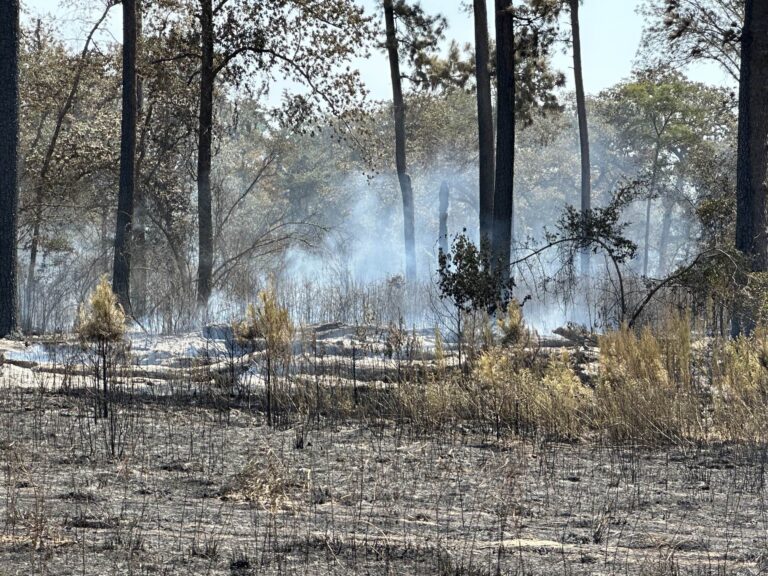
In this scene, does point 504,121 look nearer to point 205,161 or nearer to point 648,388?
point 205,161

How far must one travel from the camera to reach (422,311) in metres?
20.2

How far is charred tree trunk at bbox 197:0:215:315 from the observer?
20.2m

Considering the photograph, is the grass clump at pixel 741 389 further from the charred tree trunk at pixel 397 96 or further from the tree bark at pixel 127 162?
the charred tree trunk at pixel 397 96

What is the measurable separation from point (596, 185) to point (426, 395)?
60.8 meters

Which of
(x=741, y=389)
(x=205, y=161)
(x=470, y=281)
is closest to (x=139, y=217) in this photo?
(x=205, y=161)

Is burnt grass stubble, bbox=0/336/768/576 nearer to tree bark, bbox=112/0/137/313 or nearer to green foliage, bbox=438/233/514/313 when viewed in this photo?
green foliage, bbox=438/233/514/313

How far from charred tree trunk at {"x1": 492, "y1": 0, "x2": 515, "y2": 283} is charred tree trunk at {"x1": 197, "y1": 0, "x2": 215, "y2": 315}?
5485 millimetres

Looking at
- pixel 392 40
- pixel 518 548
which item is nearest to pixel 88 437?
pixel 518 548

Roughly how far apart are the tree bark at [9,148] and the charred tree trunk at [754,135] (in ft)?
35.5

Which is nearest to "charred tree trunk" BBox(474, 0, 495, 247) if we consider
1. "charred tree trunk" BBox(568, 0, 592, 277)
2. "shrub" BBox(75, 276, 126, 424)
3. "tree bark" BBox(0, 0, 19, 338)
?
"tree bark" BBox(0, 0, 19, 338)

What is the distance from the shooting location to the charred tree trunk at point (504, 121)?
18.5 m

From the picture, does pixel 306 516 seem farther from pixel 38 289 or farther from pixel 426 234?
pixel 426 234

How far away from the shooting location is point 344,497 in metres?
6.58

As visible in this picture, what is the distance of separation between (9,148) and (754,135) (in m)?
11.1
